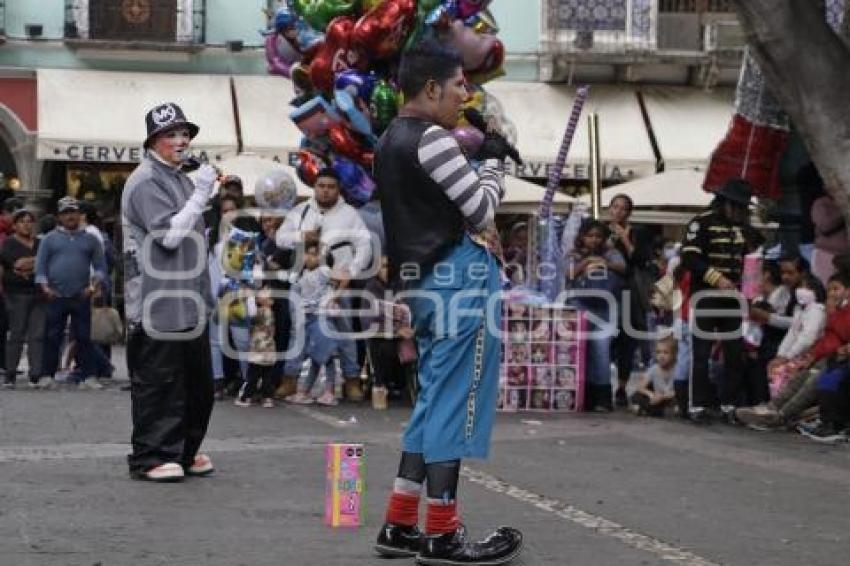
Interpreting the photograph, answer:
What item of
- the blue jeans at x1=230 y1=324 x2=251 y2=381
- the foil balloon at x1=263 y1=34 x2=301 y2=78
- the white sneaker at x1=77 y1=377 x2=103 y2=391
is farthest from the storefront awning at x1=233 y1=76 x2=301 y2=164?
the blue jeans at x1=230 y1=324 x2=251 y2=381

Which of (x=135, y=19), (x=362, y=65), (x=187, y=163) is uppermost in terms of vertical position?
(x=135, y=19)

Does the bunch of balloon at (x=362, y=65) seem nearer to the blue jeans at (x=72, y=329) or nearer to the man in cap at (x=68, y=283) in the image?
the man in cap at (x=68, y=283)

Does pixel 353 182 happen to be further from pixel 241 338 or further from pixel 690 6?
pixel 690 6

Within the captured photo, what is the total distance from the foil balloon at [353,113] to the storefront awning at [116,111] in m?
12.9

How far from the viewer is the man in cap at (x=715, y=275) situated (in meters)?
13.0

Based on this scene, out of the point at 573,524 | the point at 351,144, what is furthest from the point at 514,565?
the point at 351,144

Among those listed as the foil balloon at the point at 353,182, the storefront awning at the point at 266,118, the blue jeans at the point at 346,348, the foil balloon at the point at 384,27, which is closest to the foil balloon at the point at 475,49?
the foil balloon at the point at 384,27

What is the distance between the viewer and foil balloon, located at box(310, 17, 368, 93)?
14.1 m

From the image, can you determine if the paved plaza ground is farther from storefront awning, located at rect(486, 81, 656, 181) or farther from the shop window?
the shop window

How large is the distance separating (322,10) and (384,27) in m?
0.91

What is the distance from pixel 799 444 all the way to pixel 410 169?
19.8ft

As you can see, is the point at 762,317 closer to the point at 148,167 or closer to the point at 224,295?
the point at 224,295

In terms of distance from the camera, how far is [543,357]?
14.3 m

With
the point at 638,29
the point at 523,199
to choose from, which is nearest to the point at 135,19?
the point at 638,29
